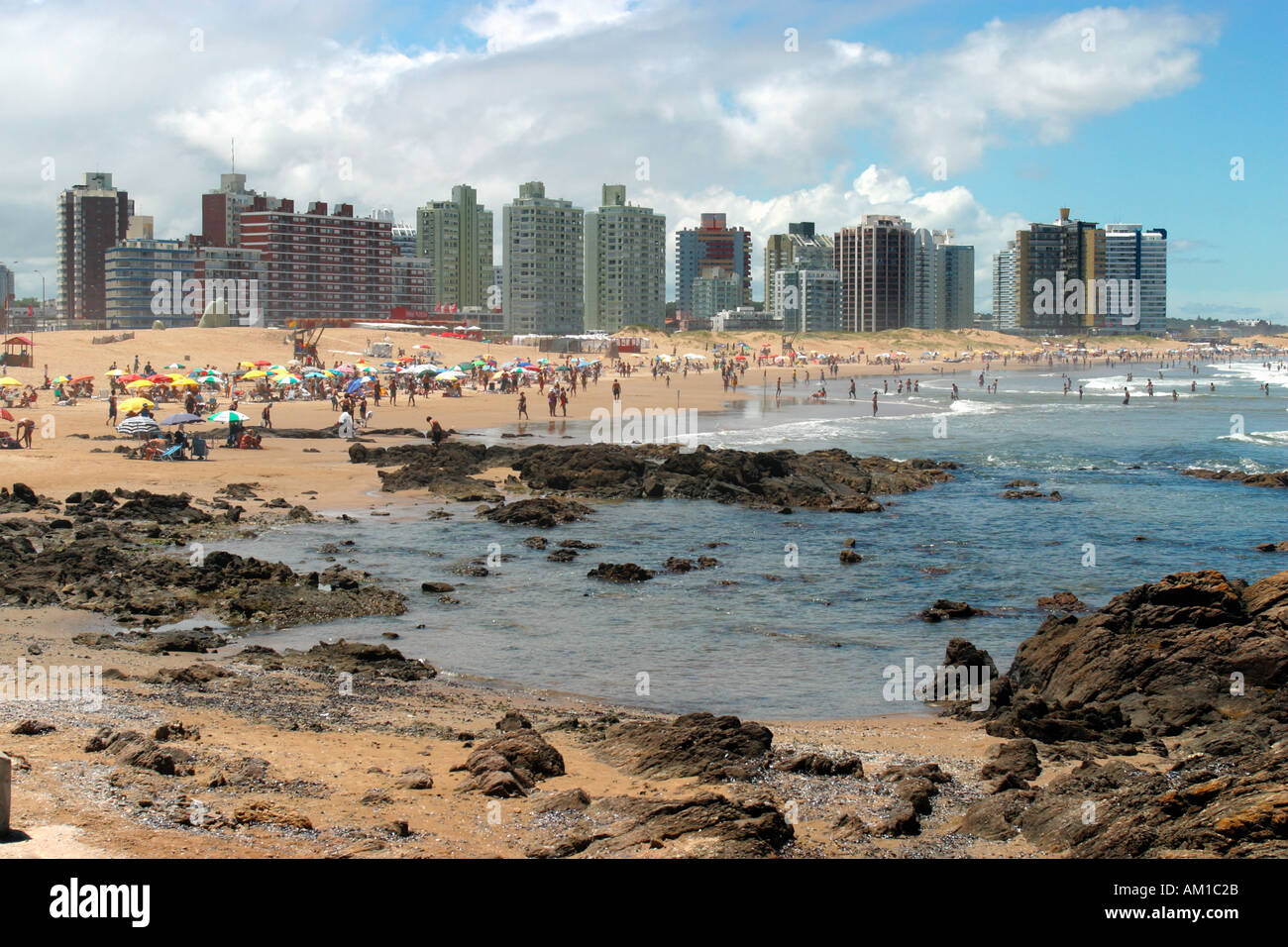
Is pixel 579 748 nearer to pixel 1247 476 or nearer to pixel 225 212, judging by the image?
pixel 1247 476

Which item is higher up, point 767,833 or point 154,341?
point 154,341

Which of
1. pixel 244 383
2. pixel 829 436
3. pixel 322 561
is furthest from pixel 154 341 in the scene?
pixel 322 561

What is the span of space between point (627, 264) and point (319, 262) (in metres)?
61.1

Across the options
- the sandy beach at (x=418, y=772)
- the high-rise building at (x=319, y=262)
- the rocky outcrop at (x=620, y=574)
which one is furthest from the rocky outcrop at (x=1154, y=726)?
the high-rise building at (x=319, y=262)

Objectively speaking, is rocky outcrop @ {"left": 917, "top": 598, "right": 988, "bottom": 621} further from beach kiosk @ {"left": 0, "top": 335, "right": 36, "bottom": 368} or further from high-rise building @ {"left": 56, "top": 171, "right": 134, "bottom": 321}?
high-rise building @ {"left": 56, "top": 171, "right": 134, "bottom": 321}

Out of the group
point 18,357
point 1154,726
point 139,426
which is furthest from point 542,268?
point 1154,726

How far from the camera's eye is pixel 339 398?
57.6 m

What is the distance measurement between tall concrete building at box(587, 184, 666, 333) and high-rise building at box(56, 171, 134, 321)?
79889mm

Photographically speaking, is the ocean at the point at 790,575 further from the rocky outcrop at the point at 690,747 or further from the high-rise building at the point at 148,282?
the high-rise building at the point at 148,282

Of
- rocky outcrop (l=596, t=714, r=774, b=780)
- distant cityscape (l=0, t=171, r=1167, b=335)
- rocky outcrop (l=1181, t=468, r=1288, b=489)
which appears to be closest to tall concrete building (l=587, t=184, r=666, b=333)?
distant cityscape (l=0, t=171, r=1167, b=335)

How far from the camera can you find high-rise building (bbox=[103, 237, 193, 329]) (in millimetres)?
144750

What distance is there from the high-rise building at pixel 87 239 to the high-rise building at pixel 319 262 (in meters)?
50.1
